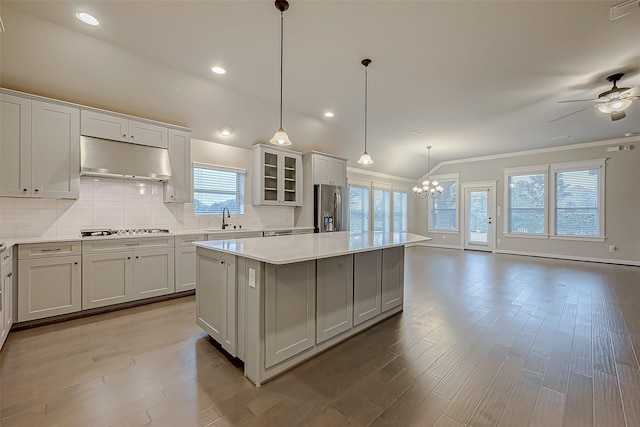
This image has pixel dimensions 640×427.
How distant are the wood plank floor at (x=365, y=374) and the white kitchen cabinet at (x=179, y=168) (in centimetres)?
166

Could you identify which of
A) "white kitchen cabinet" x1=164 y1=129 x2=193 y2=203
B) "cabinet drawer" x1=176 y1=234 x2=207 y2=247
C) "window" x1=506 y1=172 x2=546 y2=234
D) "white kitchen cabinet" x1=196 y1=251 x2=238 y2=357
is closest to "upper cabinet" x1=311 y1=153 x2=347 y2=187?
"white kitchen cabinet" x1=164 y1=129 x2=193 y2=203

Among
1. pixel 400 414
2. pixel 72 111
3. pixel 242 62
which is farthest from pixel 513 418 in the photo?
pixel 72 111

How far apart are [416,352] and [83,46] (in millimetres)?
4500

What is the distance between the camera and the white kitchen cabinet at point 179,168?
408cm

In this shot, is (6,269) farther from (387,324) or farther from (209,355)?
(387,324)

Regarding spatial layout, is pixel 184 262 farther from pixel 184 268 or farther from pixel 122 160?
pixel 122 160

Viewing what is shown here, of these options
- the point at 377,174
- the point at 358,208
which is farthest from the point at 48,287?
the point at 377,174

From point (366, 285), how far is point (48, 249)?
3444 mm

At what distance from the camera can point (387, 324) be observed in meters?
3.03

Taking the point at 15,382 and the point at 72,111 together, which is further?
the point at 72,111

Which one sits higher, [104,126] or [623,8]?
[623,8]

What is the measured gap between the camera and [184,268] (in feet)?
12.8

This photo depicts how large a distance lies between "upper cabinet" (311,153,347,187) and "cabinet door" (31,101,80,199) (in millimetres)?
3769

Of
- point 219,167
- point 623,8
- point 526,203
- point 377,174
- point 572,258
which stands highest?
point 623,8
